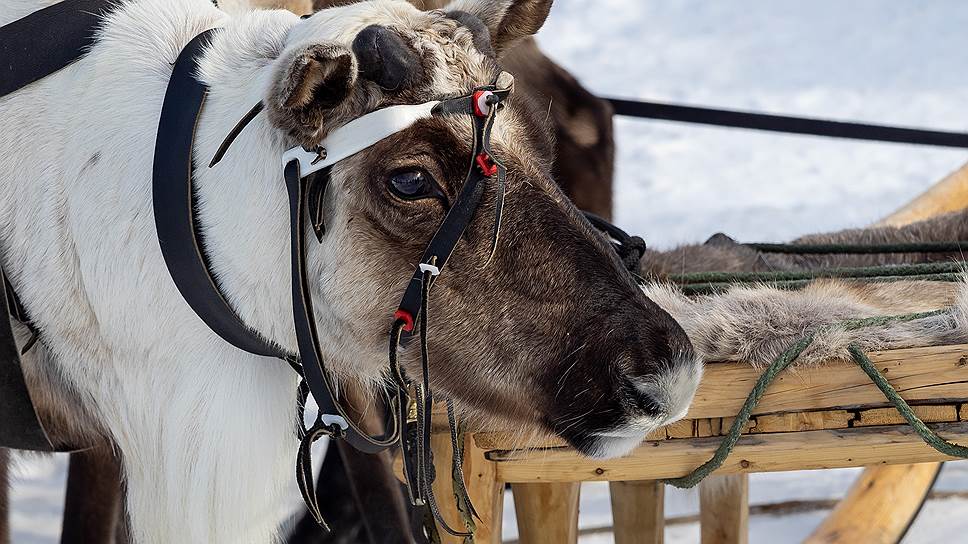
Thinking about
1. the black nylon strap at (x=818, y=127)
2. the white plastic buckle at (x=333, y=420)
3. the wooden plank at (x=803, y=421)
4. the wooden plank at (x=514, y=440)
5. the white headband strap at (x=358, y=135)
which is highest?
the white headband strap at (x=358, y=135)

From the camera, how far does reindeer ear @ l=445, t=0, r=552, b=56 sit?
1.34 m

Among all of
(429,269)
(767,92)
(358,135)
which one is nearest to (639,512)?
(429,269)

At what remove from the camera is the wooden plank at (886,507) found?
2676mm

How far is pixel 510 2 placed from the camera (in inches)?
52.4

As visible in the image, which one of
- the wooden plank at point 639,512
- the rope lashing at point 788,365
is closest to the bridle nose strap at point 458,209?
the rope lashing at point 788,365

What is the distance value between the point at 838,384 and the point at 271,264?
30.7 inches

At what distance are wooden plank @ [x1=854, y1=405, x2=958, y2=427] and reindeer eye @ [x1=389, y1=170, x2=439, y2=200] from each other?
0.70 metres

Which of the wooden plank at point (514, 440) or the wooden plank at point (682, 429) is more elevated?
the wooden plank at point (514, 440)

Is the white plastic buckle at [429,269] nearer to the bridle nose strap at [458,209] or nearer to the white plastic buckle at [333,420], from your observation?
the bridle nose strap at [458,209]

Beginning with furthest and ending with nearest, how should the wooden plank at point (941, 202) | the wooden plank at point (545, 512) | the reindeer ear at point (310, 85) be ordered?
the wooden plank at point (941, 202)
the wooden plank at point (545, 512)
the reindeer ear at point (310, 85)

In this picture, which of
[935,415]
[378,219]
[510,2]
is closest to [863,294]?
[935,415]

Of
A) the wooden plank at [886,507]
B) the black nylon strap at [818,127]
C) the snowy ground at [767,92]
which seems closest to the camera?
the black nylon strap at [818,127]

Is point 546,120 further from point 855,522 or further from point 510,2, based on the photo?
point 855,522

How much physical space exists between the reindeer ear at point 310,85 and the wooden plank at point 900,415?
2.76 ft
